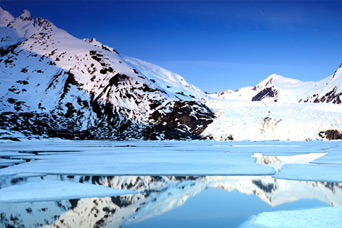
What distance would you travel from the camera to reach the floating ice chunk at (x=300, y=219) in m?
8.27

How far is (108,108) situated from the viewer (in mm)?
119938

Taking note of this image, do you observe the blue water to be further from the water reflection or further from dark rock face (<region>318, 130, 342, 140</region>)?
dark rock face (<region>318, 130, 342, 140</region>)

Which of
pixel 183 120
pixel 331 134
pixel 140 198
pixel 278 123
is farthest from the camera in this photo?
pixel 183 120

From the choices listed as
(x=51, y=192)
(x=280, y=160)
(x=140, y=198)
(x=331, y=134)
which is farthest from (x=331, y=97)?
(x=51, y=192)

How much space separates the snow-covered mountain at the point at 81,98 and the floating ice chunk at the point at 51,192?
81143mm

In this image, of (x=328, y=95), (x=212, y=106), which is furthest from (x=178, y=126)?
(x=328, y=95)

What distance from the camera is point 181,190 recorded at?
45.3ft

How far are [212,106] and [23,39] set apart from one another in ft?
401

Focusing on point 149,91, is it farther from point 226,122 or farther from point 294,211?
point 294,211

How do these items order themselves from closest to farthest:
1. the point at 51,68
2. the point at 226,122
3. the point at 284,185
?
the point at 284,185
the point at 226,122
the point at 51,68

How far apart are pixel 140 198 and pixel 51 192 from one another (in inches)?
138

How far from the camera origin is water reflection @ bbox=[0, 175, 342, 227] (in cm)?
923

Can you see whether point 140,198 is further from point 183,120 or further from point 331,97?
point 331,97

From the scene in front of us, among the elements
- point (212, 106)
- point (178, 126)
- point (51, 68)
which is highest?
point (51, 68)
